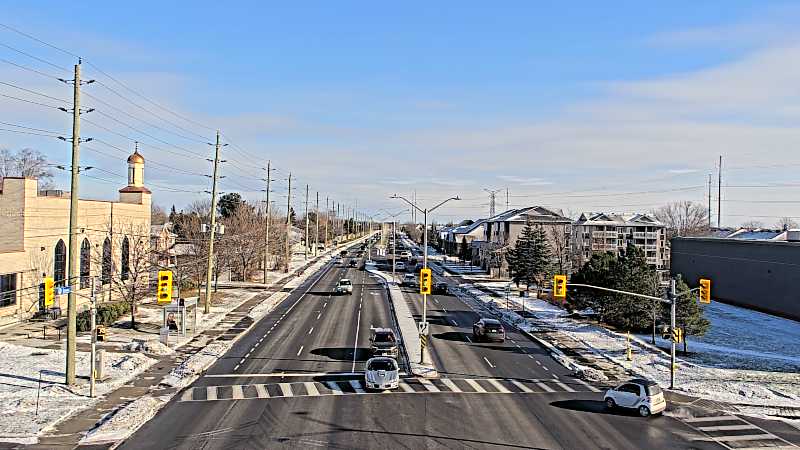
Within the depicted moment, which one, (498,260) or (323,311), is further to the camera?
(498,260)

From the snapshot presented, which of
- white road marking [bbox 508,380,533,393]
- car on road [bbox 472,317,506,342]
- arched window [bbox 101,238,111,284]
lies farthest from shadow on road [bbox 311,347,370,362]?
arched window [bbox 101,238,111,284]

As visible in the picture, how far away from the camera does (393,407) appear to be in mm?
29734

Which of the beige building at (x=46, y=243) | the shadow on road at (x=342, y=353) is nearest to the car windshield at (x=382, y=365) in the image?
the shadow on road at (x=342, y=353)

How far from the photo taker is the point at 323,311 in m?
63.6

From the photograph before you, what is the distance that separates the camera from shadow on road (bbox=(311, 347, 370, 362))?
41400 millimetres

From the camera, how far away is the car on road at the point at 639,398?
29250 millimetres

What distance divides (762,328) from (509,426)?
149 feet

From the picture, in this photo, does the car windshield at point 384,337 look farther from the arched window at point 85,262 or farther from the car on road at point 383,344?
the arched window at point 85,262

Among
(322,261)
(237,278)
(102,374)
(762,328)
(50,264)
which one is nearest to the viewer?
(102,374)

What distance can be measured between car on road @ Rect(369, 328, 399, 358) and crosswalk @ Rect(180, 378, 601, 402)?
367cm

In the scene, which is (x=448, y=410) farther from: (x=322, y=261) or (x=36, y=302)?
(x=322, y=261)

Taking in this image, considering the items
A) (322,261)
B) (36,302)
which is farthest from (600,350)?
(322,261)

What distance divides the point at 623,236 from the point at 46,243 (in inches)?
4102

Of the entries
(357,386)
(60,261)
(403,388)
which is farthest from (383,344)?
(60,261)
